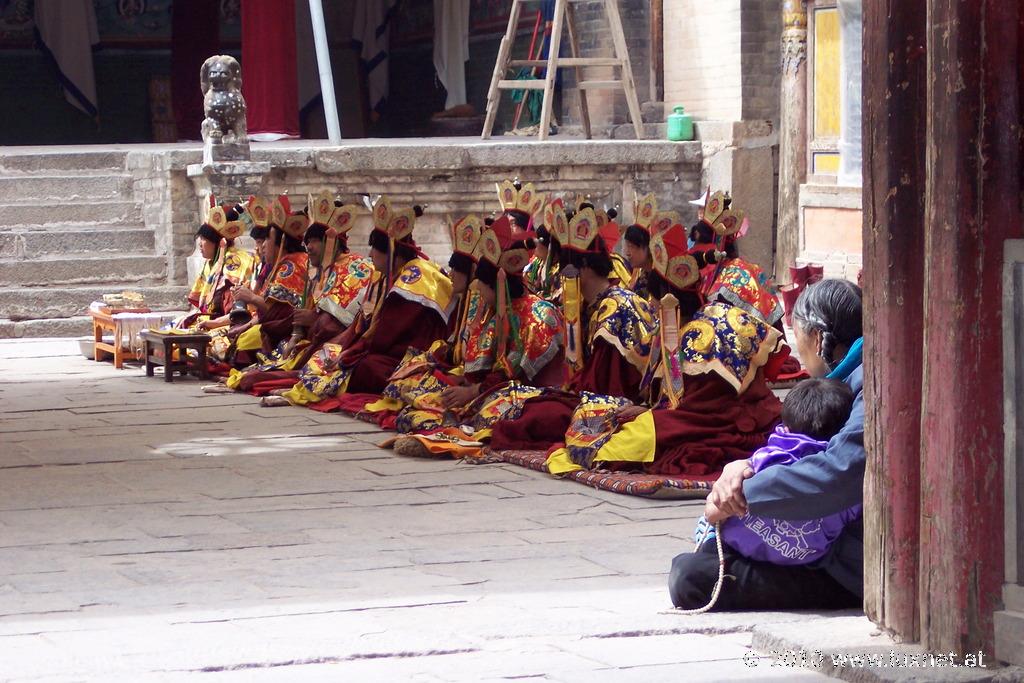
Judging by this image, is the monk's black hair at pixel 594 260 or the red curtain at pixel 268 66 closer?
the monk's black hair at pixel 594 260

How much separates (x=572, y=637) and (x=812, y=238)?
369 inches

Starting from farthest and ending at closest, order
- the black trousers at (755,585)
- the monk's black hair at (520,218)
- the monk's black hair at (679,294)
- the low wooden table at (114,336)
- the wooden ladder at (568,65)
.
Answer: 1. the wooden ladder at (568,65)
2. the low wooden table at (114,336)
3. the monk's black hair at (520,218)
4. the monk's black hair at (679,294)
5. the black trousers at (755,585)

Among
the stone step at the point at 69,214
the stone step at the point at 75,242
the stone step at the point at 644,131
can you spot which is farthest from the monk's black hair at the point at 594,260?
the stone step at the point at 644,131

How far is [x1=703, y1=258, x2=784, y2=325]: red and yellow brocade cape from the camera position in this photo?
882 cm

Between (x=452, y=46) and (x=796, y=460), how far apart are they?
14812 millimetres

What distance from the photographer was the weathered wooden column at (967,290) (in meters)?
3.92

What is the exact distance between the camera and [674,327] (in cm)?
730

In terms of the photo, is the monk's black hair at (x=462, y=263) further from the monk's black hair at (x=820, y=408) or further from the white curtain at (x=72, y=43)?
the white curtain at (x=72, y=43)

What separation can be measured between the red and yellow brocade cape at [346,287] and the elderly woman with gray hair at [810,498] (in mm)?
5351

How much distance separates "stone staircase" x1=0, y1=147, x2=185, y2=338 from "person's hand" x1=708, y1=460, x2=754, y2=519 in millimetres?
9244

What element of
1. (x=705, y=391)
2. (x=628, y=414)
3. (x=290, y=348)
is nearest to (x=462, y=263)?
(x=628, y=414)

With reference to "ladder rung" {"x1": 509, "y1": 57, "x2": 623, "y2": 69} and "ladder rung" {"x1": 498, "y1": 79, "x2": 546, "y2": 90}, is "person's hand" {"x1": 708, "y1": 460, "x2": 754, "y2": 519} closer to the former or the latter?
"ladder rung" {"x1": 509, "y1": 57, "x2": 623, "y2": 69}

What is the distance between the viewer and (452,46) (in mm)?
18844

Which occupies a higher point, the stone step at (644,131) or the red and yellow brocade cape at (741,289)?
the stone step at (644,131)
